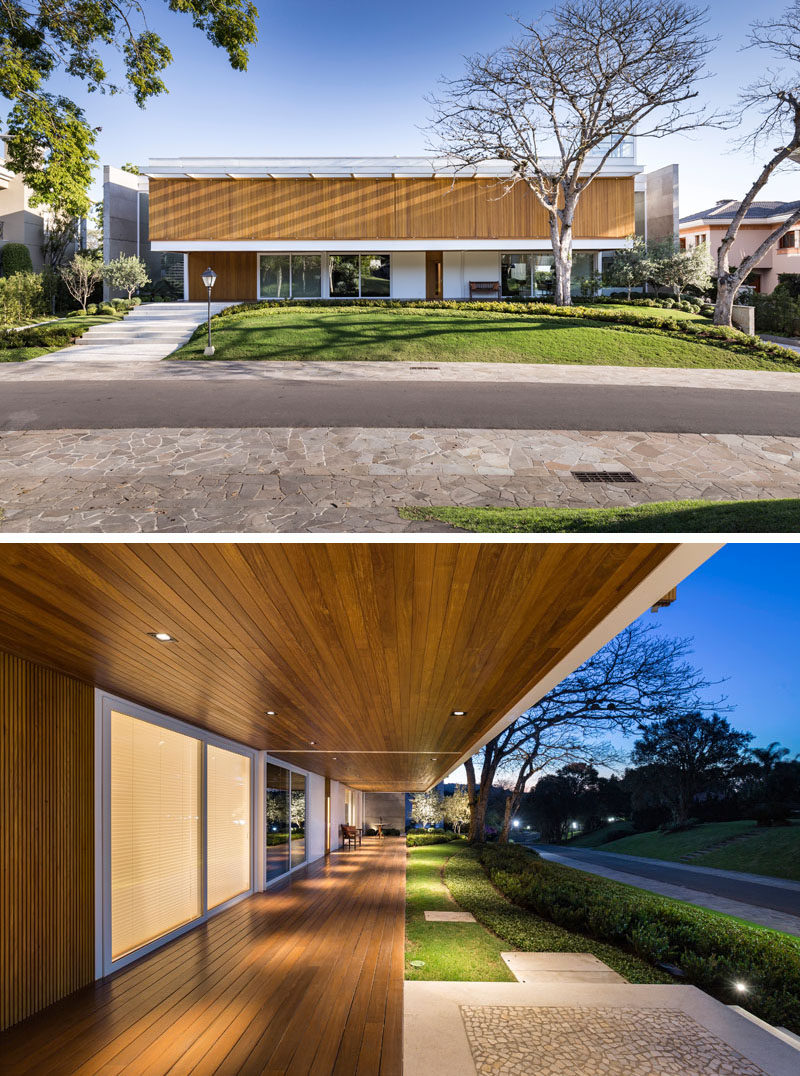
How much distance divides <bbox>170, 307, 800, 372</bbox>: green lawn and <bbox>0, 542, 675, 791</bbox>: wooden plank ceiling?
9.03 m

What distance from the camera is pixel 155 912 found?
750cm

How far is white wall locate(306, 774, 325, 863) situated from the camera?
16047 mm

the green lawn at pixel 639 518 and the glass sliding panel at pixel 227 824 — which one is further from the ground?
the green lawn at pixel 639 518

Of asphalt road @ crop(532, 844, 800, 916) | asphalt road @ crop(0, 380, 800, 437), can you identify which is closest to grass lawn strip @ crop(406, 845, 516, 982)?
asphalt road @ crop(0, 380, 800, 437)

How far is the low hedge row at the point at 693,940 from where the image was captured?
19.3 feet

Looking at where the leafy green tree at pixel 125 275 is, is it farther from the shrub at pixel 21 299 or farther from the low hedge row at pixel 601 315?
the low hedge row at pixel 601 315

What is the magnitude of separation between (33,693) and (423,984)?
12.4 ft

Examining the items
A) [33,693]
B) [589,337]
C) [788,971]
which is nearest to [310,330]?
[589,337]

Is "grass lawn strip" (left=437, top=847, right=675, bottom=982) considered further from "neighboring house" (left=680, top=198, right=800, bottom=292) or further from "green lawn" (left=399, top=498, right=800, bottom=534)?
"neighboring house" (left=680, top=198, right=800, bottom=292)

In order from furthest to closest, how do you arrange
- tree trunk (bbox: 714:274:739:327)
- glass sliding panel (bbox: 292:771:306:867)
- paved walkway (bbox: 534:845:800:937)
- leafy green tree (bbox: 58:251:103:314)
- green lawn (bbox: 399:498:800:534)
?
leafy green tree (bbox: 58:251:103:314), tree trunk (bbox: 714:274:739:327), glass sliding panel (bbox: 292:771:306:867), paved walkway (bbox: 534:845:800:937), green lawn (bbox: 399:498:800:534)

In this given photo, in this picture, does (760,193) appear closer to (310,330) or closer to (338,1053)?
(310,330)

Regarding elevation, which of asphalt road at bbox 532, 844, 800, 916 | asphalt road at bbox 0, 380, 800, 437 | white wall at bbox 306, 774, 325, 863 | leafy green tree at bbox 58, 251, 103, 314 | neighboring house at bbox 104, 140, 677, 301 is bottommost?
asphalt road at bbox 532, 844, 800, 916

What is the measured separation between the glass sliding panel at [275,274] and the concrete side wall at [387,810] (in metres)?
18.6

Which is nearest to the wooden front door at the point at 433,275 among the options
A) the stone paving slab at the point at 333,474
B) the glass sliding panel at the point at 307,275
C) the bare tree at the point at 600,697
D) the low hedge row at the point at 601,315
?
the low hedge row at the point at 601,315
